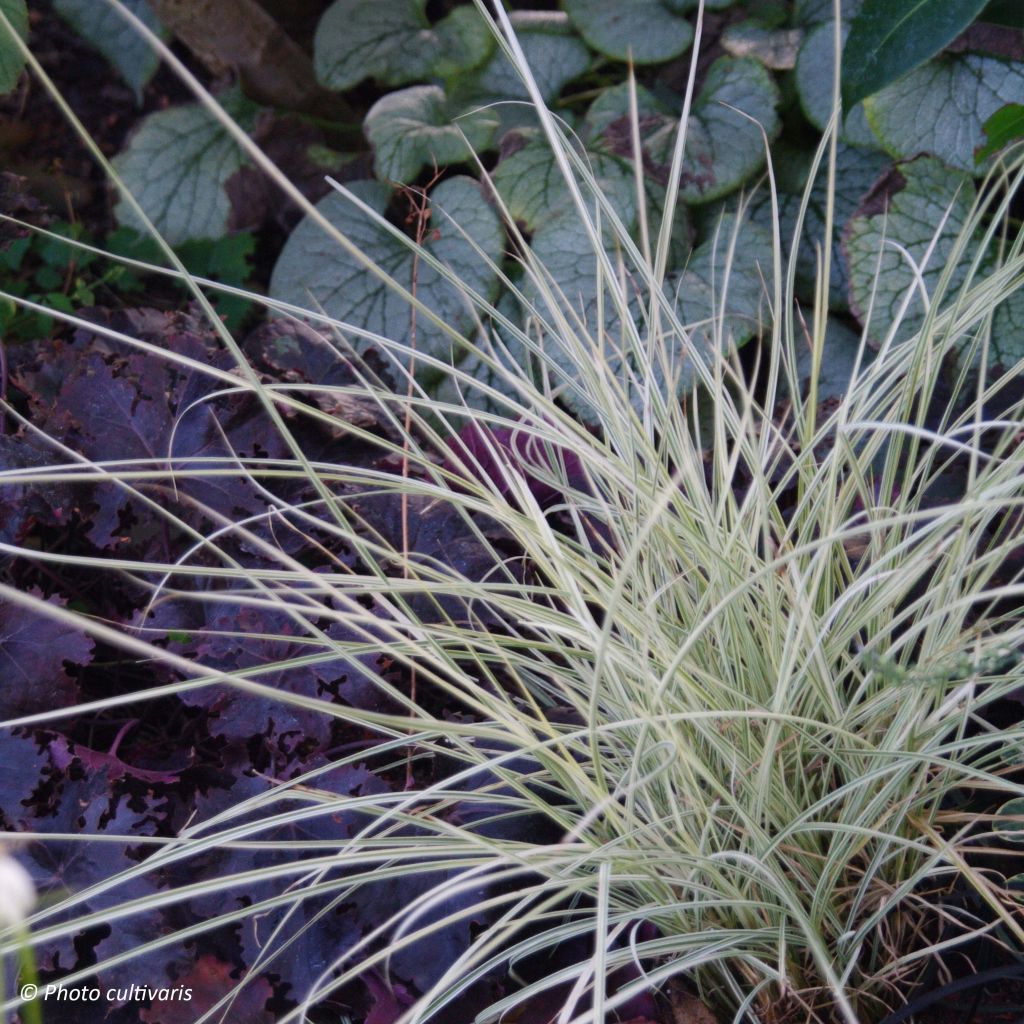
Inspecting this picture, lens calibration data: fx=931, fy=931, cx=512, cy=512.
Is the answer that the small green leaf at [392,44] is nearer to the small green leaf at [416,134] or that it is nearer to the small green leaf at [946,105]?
the small green leaf at [416,134]

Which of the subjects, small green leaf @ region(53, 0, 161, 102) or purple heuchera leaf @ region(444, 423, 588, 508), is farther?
small green leaf @ region(53, 0, 161, 102)

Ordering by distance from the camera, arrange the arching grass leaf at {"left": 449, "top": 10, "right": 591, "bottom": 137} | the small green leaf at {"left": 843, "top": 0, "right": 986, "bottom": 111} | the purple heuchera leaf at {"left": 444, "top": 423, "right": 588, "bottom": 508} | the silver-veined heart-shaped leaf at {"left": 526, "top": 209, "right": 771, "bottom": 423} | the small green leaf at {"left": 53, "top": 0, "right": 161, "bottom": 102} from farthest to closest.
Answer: the small green leaf at {"left": 53, "top": 0, "right": 161, "bottom": 102}
the arching grass leaf at {"left": 449, "top": 10, "right": 591, "bottom": 137}
the silver-veined heart-shaped leaf at {"left": 526, "top": 209, "right": 771, "bottom": 423}
the small green leaf at {"left": 843, "top": 0, "right": 986, "bottom": 111}
the purple heuchera leaf at {"left": 444, "top": 423, "right": 588, "bottom": 508}

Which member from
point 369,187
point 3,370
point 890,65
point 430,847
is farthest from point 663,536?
point 369,187

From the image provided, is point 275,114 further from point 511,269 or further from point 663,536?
point 663,536

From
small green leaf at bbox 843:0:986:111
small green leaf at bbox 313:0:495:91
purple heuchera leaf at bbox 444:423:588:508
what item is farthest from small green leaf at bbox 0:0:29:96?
small green leaf at bbox 843:0:986:111

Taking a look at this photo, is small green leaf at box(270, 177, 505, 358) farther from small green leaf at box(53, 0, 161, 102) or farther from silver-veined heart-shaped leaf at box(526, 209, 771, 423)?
small green leaf at box(53, 0, 161, 102)

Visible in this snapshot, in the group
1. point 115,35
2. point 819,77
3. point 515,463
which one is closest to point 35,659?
point 515,463

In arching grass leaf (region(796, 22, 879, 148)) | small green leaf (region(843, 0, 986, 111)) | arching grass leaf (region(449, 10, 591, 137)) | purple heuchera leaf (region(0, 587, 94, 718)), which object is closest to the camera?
purple heuchera leaf (region(0, 587, 94, 718))
